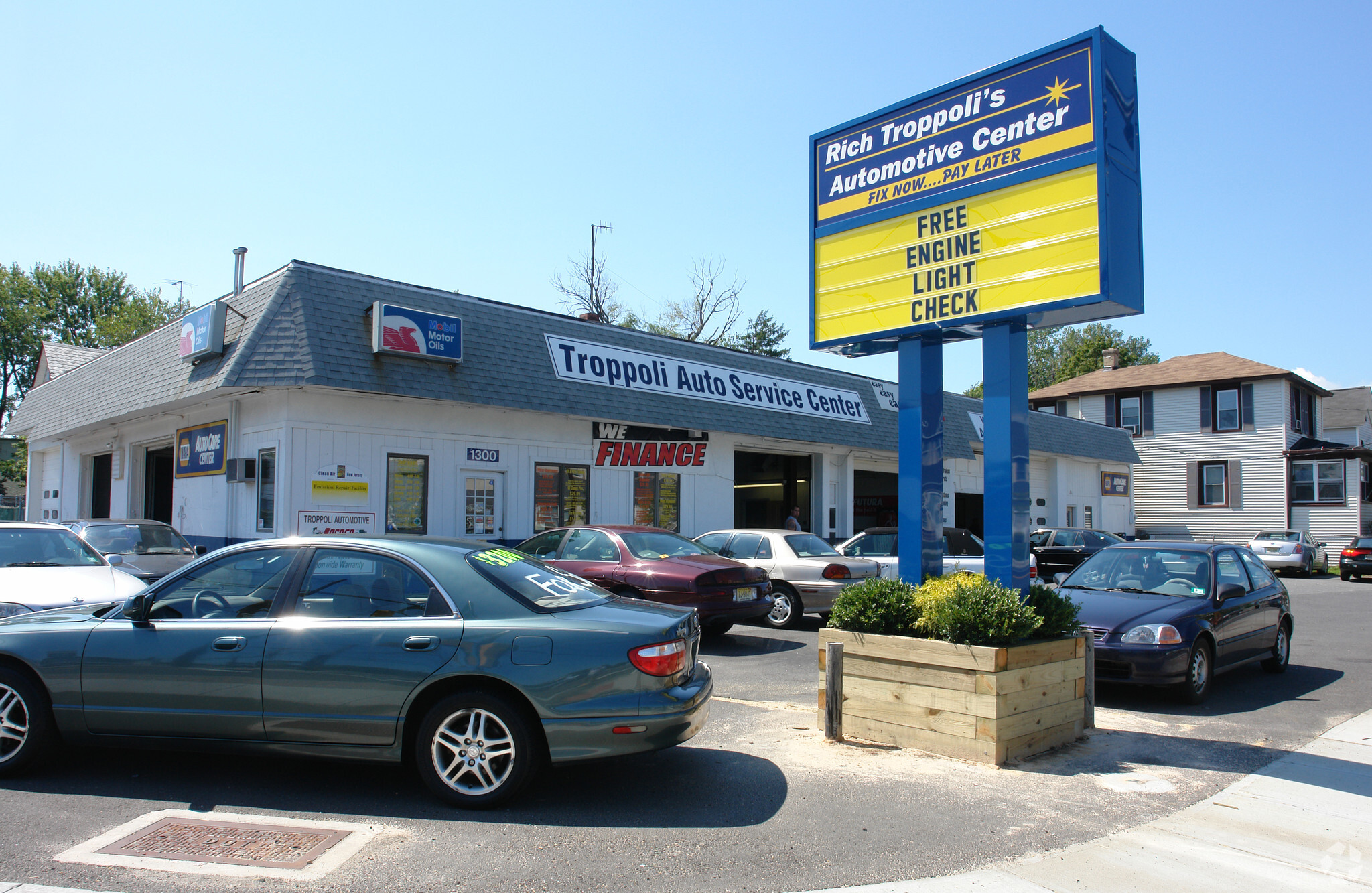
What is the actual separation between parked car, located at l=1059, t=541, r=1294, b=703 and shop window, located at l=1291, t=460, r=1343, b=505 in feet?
104

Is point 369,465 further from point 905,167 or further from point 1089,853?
point 1089,853

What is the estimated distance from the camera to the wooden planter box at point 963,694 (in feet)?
19.2

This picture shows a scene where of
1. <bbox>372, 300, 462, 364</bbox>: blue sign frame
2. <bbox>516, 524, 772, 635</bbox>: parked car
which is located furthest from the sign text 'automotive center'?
<bbox>372, 300, 462, 364</bbox>: blue sign frame

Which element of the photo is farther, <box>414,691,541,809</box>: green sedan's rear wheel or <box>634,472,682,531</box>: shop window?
<box>634,472,682,531</box>: shop window

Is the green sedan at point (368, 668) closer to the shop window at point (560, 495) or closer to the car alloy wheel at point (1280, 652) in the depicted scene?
the car alloy wheel at point (1280, 652)

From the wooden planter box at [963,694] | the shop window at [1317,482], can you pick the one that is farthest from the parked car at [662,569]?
the shop window at [1317,482]

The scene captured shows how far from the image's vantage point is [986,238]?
22.9 ft

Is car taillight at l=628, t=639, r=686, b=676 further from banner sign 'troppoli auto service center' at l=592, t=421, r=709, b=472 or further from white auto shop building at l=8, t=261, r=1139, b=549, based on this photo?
banner sign 'troppoli auto service center' at l=592, t=421, r=709, b=472

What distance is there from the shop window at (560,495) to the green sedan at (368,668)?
11851 millimetres

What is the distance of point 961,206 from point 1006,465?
84.2 inches

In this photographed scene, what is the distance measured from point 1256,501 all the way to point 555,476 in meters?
32.6

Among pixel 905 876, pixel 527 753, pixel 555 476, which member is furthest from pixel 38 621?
pixel 555 476

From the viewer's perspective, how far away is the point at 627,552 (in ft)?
36.2

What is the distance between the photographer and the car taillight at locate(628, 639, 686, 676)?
4906 millimetres
